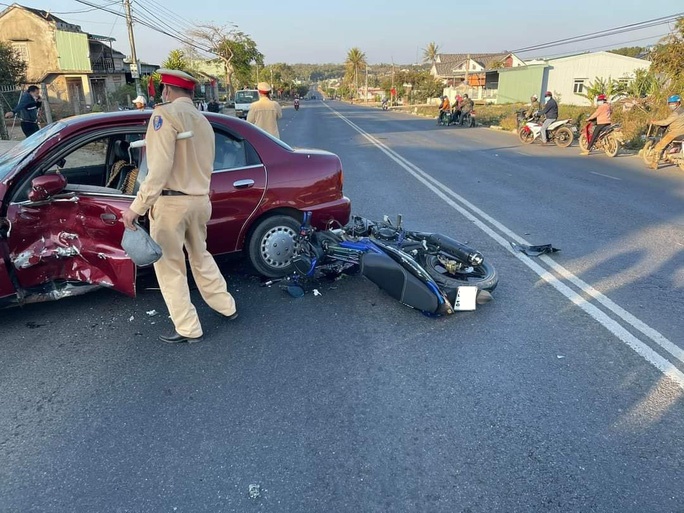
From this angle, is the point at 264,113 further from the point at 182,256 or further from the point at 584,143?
the point at 584,143

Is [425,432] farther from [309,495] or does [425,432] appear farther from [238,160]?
[238,160]

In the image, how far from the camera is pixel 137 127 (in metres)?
4.37

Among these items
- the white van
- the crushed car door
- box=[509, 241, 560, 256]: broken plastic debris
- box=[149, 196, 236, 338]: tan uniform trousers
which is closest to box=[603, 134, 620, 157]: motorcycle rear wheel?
box=[509, 241, 560, 256]: broken plastic debris

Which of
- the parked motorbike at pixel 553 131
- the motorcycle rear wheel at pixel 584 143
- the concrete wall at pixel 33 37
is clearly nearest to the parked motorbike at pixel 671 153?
the motorcycle rear wheel at pixel 584 143

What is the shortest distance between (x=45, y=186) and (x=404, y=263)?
2.83 m

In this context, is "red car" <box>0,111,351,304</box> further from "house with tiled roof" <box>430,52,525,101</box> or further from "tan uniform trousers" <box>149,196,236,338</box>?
"house with tiled roof" <box>430,52,525,101</box>

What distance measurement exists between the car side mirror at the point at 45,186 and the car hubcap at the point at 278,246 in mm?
1780

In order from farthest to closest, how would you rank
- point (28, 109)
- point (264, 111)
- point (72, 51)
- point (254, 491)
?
point (72, 51) → point (28, 109) → point (264, 111) → point (254, 491)

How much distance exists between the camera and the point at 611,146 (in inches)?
583

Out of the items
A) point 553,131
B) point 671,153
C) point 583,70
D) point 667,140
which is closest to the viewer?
point 667,140

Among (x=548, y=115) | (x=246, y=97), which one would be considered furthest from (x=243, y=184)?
(x=246, y=97)

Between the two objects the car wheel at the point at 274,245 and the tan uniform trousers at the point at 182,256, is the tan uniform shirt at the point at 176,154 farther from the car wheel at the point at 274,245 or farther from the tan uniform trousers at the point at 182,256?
the car wheel at the point at 274,245

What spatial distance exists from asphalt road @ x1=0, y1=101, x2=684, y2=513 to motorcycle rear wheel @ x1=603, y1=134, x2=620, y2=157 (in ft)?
34.1

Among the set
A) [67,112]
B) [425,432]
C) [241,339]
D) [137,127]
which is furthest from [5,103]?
[425,432]
